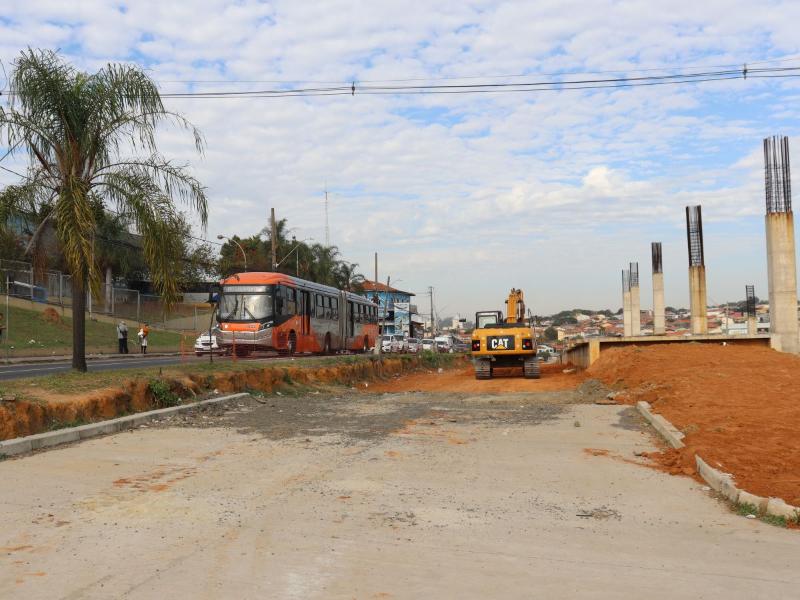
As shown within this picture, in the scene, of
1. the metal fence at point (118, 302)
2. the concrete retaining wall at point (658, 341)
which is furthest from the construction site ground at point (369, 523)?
the metal fence at point (118, 302)

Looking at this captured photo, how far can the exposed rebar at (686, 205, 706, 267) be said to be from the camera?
130 ft

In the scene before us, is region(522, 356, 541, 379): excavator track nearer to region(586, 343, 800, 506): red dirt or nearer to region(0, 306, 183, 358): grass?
region(586, 343, 800, 506): red dirt

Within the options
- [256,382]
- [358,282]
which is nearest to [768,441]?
[256,382]

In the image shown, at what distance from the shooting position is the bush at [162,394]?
14.2 meters

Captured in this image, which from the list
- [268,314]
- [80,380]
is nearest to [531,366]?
[268,314]

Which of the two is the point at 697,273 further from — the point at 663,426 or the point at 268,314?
the point at 663,426

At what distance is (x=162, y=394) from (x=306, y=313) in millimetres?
17976

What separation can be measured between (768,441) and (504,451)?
3.27 m

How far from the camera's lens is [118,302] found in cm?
4959

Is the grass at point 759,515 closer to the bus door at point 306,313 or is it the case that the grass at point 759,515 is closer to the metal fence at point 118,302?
the bus door at point 306,313

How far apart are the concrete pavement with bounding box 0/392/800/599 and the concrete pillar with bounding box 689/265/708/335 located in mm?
30866

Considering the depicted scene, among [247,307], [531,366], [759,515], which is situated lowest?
[759,515]

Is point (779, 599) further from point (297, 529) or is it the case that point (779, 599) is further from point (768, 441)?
point (768, 441)

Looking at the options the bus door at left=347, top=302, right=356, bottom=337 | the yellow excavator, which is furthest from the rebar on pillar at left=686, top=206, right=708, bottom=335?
the bus door at left=347, top=302, right=356, bottom=337
